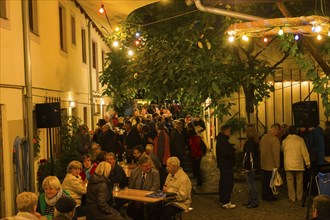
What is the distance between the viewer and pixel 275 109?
14305 millimetres

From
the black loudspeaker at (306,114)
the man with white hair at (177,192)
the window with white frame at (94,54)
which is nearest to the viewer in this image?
the man with white hair at (177,192)

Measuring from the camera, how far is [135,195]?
294 inches

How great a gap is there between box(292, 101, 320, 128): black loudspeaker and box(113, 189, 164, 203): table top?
4.14 metres

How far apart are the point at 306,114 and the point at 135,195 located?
454cm

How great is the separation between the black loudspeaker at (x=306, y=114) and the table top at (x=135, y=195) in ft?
13.6

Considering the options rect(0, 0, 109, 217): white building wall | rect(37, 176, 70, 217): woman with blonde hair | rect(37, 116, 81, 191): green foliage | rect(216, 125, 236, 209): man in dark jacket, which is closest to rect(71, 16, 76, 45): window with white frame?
rect(0, 0, 109, 217): white building wall

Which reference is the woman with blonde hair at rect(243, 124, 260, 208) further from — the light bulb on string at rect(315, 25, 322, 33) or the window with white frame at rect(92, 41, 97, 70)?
the window with white frame at rect(92, 41, 97, 70)

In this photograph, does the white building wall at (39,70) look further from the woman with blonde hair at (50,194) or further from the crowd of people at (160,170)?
the woman with blonde hair at (50,194)

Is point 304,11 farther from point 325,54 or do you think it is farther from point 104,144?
point 104,144

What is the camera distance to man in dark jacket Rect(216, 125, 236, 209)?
31.3ft

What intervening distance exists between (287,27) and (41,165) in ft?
20.1

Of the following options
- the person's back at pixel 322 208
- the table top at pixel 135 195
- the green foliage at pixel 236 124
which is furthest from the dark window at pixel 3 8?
the green foliage at pixel 236 124

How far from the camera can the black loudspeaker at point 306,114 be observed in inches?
388

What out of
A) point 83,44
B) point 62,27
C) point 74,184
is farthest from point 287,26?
point 83,44
